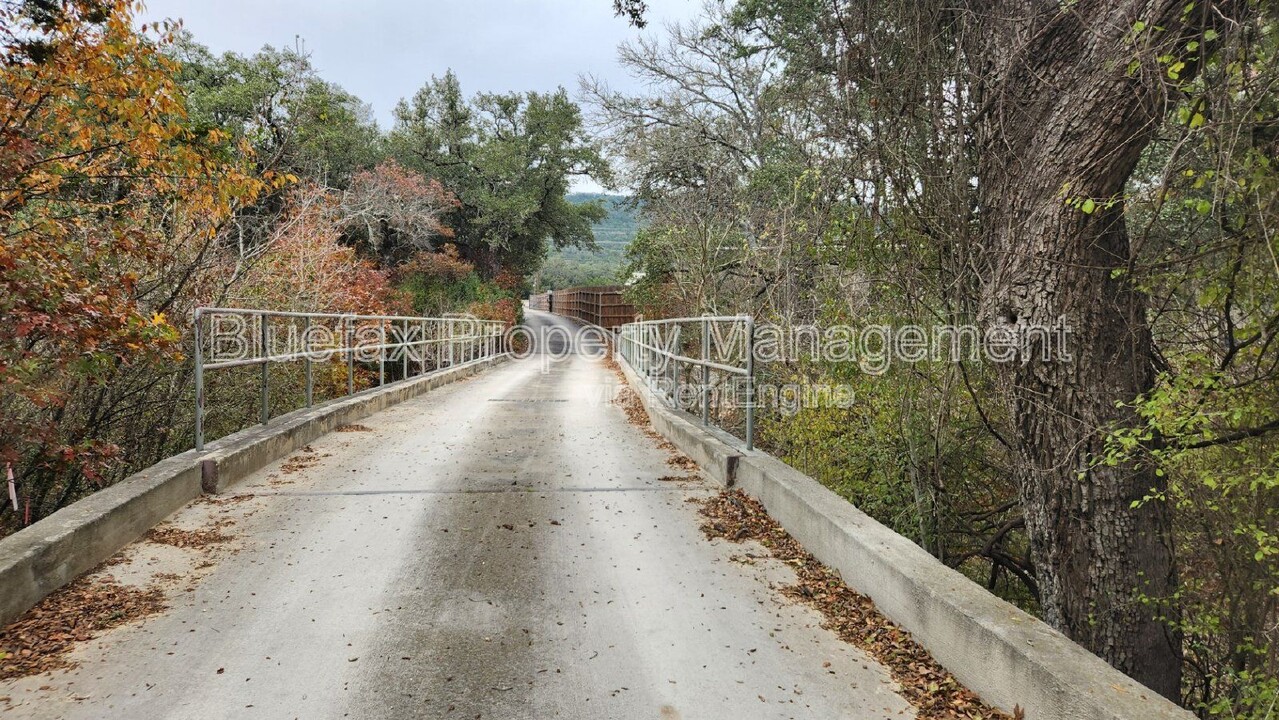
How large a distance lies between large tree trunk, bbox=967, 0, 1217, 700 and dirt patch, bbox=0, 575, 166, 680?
158 inches

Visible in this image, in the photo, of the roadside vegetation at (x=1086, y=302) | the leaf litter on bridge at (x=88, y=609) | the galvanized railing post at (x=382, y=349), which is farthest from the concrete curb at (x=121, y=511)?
the roadside vegetation at (x=1086, y=302)

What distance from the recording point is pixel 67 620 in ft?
9.56

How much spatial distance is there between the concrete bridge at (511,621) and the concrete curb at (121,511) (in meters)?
0.08

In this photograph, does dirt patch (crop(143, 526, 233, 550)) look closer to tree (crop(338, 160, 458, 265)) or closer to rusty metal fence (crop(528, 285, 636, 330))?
tree (crop(338, 160, 458, 265))

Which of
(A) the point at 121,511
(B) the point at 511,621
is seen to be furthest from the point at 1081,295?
(A) the point at 121,511

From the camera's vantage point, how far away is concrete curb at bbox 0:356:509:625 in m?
2.97

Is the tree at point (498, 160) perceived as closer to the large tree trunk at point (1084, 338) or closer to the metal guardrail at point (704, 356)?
the metal guardrail at point (704, 356)

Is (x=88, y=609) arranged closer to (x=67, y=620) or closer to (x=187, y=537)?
(x=67, y=620)

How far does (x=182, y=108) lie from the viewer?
4.89m

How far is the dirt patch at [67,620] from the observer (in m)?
2.56

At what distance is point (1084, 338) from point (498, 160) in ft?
87.8

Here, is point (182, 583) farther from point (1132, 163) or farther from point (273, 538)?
point (1132, 163)

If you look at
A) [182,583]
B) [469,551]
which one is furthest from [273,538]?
[469,551]

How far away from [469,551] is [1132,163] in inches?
144
